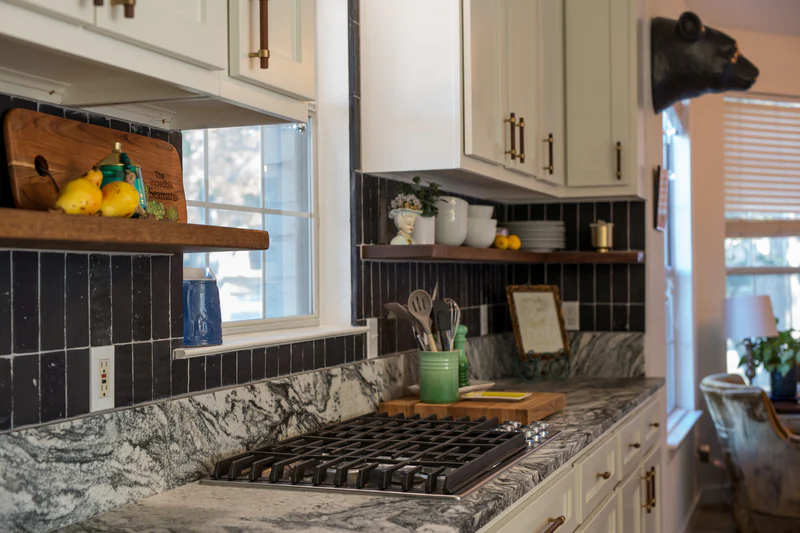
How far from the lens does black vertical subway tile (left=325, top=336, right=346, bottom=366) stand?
2.35 m

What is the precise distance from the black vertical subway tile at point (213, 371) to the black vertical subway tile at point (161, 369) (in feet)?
0.43

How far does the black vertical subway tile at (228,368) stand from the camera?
6.28 ft

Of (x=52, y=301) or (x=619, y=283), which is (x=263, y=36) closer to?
(x=52, y=301)

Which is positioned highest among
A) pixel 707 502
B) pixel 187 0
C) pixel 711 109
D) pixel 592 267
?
pixel 711 109

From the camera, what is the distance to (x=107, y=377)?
1.56 m

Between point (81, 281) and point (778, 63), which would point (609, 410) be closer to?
point (81, 281)

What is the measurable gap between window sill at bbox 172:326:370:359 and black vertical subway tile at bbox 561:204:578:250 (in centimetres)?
162

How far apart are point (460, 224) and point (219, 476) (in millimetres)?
1309

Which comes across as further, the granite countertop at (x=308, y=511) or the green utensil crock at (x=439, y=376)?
the green utensil crock at (x=439, y=376)

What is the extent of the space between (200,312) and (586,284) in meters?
2.39

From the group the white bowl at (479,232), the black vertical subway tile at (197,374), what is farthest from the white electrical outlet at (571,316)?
the black vertical subway tile at (197,374)

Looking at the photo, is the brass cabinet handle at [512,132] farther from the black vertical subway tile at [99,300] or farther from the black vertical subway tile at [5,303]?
the black vertical subway tile at [5,303]

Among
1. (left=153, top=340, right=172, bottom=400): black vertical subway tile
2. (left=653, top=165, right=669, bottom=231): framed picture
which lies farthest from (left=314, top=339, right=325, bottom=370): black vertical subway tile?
(left=653, top=165, right=669, bottom=231): framed picture

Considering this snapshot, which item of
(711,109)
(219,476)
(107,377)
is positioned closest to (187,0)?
(107,377)
